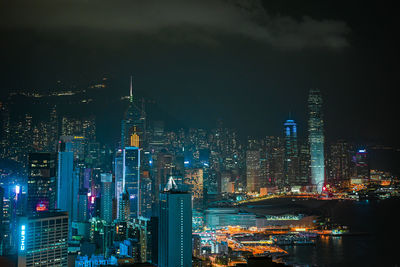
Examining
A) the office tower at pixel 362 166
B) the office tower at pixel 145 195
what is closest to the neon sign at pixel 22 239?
the office tower at pixel 145 195

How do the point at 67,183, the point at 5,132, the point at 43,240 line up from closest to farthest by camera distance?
1. the point at 43,240
2. the point at 5,132
3. the point at 67,183

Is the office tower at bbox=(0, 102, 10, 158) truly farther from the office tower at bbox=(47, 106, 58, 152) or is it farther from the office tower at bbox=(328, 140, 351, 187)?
the office tower at bbox=(328, 140, 351, 187)

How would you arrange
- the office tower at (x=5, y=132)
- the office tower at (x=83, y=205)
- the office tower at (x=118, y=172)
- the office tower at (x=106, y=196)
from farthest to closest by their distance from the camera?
the office tower at (x=118, y=172) → the office tower at (x=106, y=196) → the office tower at (x=83, y=205) → the office tower at (x=5, y=132)

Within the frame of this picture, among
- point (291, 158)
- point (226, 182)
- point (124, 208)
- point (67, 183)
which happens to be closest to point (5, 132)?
point (67, 183)

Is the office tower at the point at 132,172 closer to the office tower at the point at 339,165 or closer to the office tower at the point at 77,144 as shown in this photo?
the office tower at the point at 77,144

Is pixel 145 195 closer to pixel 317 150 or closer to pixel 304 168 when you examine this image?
pixel 304 168

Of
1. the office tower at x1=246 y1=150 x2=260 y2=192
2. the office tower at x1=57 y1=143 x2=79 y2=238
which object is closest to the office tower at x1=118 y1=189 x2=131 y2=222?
the office tower at x1=57 y1=143 x2=79 y2=238
